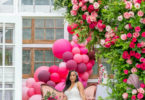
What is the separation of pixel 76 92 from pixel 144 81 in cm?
250

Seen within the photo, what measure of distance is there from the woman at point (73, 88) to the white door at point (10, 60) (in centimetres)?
159

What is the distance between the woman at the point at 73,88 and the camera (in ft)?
23.7

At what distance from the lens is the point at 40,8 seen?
9.84 meters

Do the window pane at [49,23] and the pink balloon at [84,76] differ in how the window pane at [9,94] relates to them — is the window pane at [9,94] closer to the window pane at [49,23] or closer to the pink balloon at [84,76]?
the pink balloon at [84,76]

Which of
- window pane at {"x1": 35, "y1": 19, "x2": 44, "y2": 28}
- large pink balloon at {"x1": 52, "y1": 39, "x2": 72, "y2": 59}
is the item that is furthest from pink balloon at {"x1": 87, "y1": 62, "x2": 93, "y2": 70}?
window pane at {"x1": 35, "y1": 19, "x2": 44, "y2": 28}

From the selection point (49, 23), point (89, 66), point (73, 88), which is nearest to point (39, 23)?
point (49, 23)

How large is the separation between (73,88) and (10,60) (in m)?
1.77

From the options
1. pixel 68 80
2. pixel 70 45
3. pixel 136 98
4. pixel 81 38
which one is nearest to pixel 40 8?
pixel 70 45

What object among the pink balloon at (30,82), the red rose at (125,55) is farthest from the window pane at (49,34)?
the red rose at (125,55)

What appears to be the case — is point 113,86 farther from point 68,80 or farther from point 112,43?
point 68,80

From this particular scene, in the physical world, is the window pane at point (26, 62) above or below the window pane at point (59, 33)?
below

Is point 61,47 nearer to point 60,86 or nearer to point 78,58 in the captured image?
point 78,58

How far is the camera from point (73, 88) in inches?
288

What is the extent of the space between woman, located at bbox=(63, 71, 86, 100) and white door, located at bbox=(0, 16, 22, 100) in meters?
1.59
